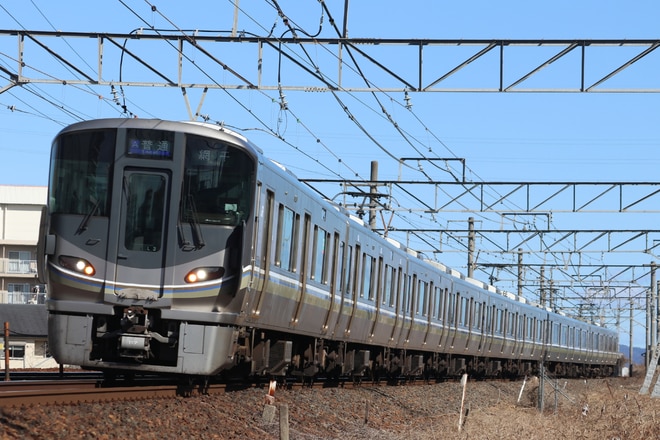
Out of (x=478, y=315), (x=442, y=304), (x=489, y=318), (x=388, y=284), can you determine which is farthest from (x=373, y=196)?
Result: (x=489, y=318)

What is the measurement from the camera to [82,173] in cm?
1270

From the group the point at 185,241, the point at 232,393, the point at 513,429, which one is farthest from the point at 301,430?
the point at 513,429

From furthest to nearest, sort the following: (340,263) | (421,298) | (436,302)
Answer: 1. (436,302)
2. (421,298)
3. (340,263)

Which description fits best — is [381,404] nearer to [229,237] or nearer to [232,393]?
[232,393]

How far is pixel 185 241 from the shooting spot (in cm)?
1246

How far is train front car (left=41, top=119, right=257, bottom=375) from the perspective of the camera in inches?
482

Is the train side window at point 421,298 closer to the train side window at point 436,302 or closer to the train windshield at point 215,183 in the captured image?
the train side window at point 436,302

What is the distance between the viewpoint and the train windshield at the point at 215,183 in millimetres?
12633

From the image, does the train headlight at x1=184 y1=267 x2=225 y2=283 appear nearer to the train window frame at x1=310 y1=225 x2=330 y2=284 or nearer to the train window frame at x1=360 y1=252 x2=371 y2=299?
the train window frame at x1=310 y1=225 x2=330 y2=284

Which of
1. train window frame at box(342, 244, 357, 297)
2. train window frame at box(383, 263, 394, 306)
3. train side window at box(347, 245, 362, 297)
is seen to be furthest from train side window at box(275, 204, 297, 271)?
train window frame at box(383, 263, 394, 306)

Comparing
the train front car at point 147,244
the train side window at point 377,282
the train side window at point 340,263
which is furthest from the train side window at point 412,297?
the train front car at point 147,244

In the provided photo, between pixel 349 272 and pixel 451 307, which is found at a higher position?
pixel 349 272

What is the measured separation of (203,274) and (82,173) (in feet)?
6.02

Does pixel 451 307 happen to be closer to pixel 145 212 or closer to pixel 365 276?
pixel 365 276
